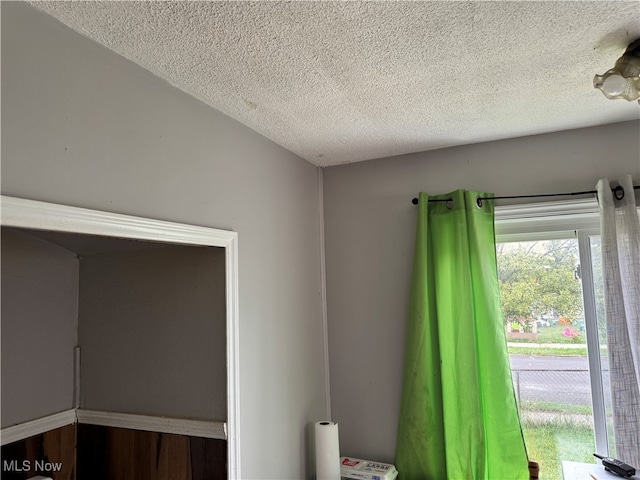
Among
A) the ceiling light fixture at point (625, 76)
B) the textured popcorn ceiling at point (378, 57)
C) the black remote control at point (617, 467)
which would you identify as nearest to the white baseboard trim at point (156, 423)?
the textured popcorn ceiling at point (378, 57)

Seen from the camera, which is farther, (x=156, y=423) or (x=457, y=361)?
(x=457, y=361)

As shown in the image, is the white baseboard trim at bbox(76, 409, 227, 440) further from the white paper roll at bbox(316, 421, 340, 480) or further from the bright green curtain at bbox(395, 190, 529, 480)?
the bright green curtain at bbox(395, 190, 529, 480)

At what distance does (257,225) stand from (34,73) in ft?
3.24

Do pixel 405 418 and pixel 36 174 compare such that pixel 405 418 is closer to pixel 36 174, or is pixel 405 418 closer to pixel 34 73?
pixel 36 174

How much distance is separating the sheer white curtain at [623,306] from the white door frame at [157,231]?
1533mm

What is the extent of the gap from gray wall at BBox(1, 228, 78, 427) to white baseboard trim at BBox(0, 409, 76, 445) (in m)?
0.02

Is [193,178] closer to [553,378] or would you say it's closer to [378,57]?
[378,57]

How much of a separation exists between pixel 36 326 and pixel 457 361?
187cm

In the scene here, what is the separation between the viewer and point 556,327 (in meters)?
2.08

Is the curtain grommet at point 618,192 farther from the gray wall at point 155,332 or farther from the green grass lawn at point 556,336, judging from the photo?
the gray wall at point 155,332

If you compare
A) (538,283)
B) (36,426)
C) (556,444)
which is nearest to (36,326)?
(36,426)

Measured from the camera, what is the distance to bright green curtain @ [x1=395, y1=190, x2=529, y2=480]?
196 centimetres

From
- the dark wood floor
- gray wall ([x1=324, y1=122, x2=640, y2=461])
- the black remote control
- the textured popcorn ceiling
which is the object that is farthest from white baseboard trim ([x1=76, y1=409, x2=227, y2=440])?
the black remote control

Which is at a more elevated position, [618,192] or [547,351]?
[618,192]
